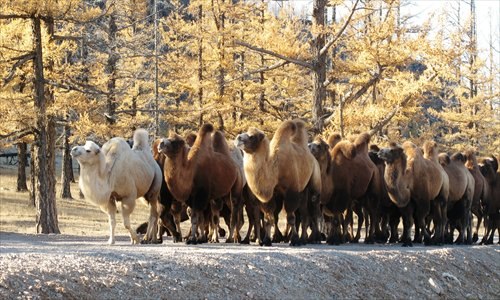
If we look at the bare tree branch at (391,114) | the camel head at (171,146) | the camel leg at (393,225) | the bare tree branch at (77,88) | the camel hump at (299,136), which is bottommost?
the camel leg at (393,225)

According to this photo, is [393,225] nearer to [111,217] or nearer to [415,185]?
[415,185]

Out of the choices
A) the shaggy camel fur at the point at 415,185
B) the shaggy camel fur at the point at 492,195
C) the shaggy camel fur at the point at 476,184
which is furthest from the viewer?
the shaggy camel fur at the point at 492,195

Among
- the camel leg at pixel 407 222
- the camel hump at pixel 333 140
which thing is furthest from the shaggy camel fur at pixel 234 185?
the camel leg at pixel 407 222

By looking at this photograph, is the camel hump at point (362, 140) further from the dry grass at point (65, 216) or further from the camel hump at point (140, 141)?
the dry grass at point (65, 216)

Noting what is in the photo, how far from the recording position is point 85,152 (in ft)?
52.5

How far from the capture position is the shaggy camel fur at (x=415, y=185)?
1900 centimetres

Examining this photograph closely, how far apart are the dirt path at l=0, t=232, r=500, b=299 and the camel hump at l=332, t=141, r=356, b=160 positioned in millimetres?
4182

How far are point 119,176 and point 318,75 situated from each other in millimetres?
11405

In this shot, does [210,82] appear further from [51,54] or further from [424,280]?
[424,280]

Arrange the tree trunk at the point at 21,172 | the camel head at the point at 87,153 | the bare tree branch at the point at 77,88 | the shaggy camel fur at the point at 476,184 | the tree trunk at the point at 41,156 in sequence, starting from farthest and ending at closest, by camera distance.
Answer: the tree trunk at the point at 21,172 → the tree trunk at the point at 41,156 → the bare tree branch at the point at 77,88 → the shaggy camel fur at the point at 476,184 → the camel head at the point at 87,153

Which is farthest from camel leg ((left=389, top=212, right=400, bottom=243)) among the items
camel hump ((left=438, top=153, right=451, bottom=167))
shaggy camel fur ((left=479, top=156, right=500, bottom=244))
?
shaggy camel fur ((left=479, top=156, right=500, bottom=244))

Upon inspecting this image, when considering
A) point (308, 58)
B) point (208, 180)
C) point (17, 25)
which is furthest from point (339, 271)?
point (17, 25)

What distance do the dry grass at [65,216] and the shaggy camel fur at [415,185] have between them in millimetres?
11214

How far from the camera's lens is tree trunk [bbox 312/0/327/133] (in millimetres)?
26703
